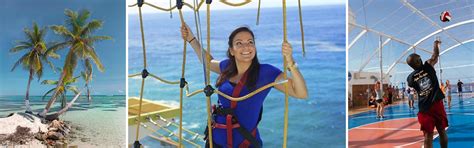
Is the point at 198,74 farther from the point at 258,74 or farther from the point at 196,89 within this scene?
the point at 258,74

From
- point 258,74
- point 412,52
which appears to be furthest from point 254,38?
point 412,52

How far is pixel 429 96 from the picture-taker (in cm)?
253

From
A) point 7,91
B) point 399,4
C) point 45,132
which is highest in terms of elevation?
point 399,4

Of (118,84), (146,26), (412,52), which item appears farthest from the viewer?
(118,84)

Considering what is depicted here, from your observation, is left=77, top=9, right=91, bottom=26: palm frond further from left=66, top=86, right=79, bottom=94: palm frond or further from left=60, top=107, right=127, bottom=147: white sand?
left=60, top=107, right=127, bottom=147: white sand

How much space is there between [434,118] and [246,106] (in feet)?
3.28

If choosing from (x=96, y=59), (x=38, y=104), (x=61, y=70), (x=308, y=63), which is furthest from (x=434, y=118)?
(x=38, y=104)

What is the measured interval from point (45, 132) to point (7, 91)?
1.27 feet

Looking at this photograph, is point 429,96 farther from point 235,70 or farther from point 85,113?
point 85,113

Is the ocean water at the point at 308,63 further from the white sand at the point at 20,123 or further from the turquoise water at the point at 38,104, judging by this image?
the white sand at the point at 20,123

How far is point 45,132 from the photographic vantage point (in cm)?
346

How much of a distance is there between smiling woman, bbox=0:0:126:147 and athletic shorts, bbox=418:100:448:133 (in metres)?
1.94

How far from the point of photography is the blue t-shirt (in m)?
2.59

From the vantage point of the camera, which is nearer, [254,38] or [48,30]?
[254,38]
